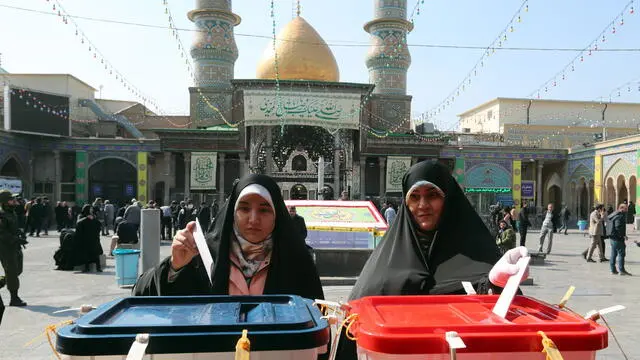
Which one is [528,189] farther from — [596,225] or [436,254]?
[436,254]

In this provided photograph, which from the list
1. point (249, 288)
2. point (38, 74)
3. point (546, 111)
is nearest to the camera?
point (249, 288)

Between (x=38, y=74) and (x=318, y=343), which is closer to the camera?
(x=318, y=343)

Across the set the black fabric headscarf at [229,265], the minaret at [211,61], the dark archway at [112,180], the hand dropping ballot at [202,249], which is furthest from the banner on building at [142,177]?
the hand dropping ballot at [202,249]

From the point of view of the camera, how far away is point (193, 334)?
90 cm

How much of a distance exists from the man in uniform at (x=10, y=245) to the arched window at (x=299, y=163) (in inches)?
713

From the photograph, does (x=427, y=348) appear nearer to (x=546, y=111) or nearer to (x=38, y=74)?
(x=38, y=74)

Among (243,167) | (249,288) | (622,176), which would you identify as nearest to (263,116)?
(243,167)

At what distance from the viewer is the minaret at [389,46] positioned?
23.5m

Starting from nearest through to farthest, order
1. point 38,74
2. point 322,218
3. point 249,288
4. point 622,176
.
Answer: point 249,288 → point 322,218 → point 622,176 → point 38,74

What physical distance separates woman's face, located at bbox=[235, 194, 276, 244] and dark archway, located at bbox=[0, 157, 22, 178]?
2275 centimetres

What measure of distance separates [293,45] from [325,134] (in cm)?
485

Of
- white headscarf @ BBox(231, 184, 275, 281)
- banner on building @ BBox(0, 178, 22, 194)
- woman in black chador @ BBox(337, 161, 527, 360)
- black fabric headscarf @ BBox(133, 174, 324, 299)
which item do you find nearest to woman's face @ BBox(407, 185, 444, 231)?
woman in black chador @ BBox(337, 161, 527, 360)

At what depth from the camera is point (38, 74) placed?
2695 cm

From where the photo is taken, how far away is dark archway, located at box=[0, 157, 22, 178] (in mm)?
20744
